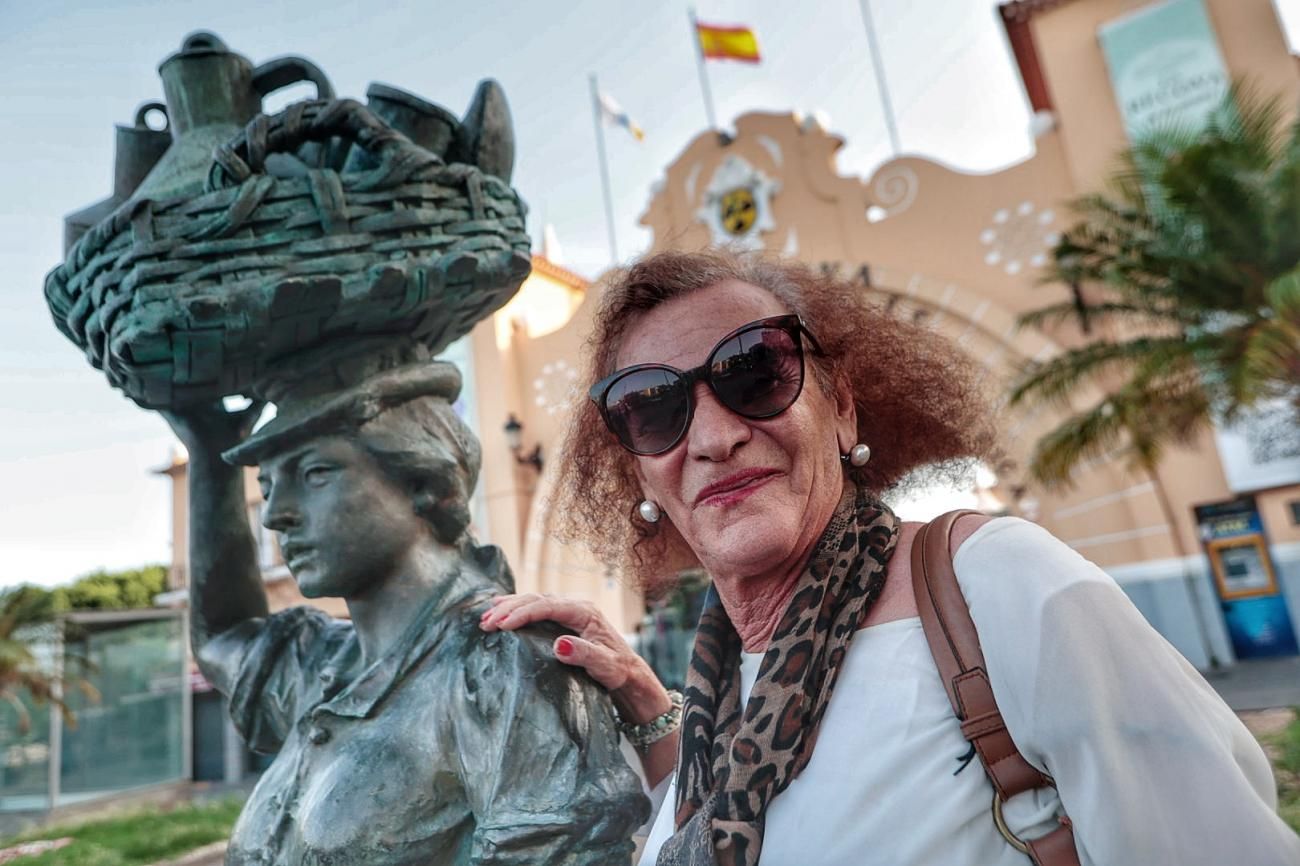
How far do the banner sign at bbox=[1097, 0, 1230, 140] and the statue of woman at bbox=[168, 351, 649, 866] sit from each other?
35.3 ft

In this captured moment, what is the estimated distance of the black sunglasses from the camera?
114cm

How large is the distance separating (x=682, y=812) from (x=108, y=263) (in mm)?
1301

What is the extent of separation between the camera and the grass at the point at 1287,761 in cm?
446

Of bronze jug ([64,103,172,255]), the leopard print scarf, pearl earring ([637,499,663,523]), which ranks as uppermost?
bronze jug ([64,103,172,255])

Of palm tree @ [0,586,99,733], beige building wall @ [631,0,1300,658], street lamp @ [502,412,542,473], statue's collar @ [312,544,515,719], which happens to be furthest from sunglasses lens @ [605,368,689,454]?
palm tree @ [0,586,99,733]

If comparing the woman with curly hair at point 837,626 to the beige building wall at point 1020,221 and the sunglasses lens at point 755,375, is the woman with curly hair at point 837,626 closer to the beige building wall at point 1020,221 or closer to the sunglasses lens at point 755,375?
the sunglasses lens at point 755,375

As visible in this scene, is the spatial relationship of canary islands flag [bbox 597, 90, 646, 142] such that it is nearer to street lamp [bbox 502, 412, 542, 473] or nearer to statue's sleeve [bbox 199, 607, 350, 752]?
street lamp [bbox 502, 412, 542, 473]

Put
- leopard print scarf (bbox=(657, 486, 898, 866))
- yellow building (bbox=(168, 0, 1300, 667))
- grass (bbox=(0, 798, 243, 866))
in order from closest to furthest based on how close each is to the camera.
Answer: leopard print scarf (bbox=(657, 486, 898, 866)), grass (bbox=(0, 798, 243, 866)), yellow building (bbox=(168, 0, 1300, 667))

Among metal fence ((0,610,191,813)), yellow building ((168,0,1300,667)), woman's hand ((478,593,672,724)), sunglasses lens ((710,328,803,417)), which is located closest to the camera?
sunglasses lens ((710,328,803,417))

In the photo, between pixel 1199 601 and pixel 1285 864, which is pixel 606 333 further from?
pixel 1199 601

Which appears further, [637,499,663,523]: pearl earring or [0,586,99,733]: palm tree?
[0,586,99,733]: palm tree

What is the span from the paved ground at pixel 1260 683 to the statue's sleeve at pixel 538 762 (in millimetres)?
7143

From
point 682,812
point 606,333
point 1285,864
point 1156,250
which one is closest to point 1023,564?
point 1285,864

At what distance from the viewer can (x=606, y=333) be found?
139 cm
